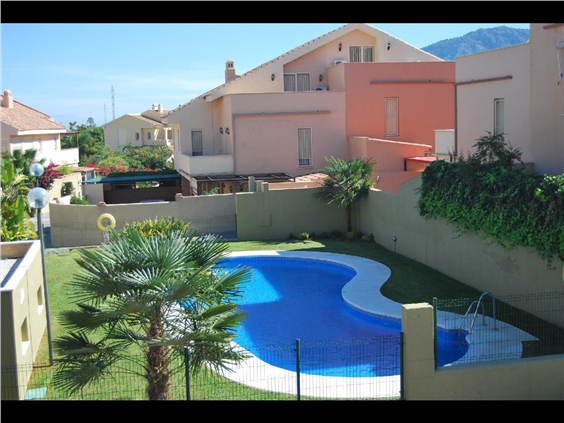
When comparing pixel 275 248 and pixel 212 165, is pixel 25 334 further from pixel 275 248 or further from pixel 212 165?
pixel 212 165

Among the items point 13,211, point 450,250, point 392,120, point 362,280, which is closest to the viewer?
point 450,250

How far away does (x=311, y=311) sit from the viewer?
17.5 metres

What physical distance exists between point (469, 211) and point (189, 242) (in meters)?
9.56

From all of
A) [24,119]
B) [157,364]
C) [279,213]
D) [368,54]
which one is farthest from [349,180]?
[24,119]

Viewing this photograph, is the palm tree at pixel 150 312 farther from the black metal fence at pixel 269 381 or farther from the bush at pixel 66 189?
the bush at pixel 66 189

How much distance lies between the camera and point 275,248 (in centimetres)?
2467

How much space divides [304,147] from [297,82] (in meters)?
5.30

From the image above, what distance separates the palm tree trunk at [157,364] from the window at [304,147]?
77.7 feet

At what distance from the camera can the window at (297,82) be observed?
3584 cm

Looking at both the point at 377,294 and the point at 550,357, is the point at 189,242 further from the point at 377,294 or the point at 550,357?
the point at 377,294

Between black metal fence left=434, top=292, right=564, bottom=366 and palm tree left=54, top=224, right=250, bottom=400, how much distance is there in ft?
17.0

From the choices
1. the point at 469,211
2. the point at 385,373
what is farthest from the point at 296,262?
the point at 385,373

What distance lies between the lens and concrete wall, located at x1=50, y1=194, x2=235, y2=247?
2598 cm
